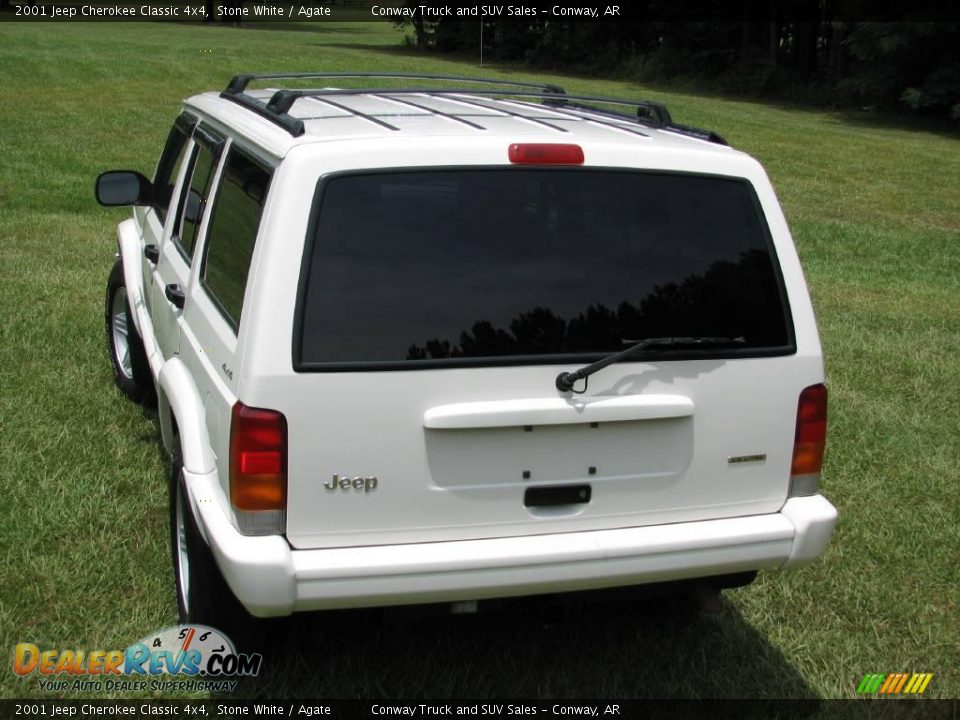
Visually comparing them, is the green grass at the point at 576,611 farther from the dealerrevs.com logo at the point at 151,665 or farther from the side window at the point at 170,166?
the side window at the point at 170,166

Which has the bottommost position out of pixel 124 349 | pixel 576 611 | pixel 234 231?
pixel 576 611

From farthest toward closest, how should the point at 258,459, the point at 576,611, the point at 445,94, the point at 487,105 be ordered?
1. the point at 445,94
2. the point at 487,105
3. the point at 576,611
4. the point at 258,459

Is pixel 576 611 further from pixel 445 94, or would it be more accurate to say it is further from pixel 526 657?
pixel 445 94

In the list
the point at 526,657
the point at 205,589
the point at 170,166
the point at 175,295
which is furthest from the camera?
the point at 170,166

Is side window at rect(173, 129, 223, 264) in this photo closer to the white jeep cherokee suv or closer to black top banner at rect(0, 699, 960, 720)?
the white jeep cherokee suv

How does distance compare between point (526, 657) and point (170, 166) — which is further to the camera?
point (170, 166)

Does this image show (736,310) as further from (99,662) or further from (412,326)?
(99,662)

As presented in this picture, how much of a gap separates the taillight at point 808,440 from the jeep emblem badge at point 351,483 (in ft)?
4.43

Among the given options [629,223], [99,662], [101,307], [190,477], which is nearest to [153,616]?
[99,662]

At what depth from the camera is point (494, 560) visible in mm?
3297

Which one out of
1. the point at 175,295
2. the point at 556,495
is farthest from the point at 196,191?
the point at 556,495

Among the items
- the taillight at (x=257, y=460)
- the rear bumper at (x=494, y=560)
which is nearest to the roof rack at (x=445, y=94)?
the taillight at (x=257, y=460)

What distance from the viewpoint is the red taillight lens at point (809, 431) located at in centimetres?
362

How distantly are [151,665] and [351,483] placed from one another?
4.16 ft
